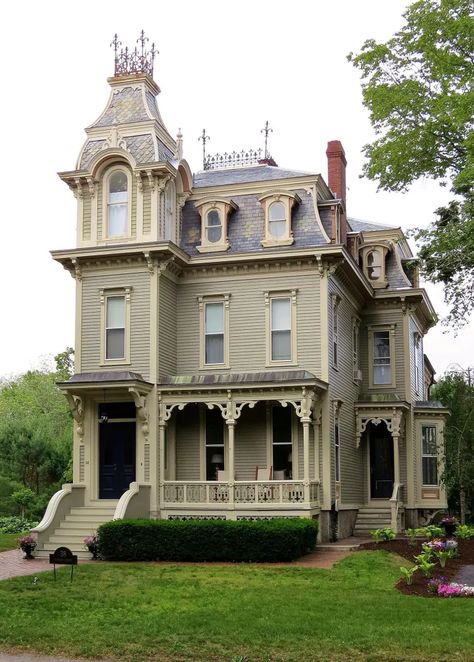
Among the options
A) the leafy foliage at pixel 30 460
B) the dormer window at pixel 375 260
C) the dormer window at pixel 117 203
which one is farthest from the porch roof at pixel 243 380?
the leafy foliage at pixel 30 460

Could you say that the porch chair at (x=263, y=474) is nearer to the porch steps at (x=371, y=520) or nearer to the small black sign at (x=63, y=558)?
the porch steps at (x=371, y=520)

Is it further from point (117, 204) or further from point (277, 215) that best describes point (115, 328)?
point (277, 215)

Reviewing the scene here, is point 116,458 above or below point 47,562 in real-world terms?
above

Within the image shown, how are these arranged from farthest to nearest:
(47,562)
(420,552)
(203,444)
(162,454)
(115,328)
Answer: (203,444), (115,328), (162,454), (420,552), (47,562)

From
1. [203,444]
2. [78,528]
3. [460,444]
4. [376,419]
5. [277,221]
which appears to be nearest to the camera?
[78,528]

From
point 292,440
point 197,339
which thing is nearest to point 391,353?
point 292,440

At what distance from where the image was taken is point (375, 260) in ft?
106

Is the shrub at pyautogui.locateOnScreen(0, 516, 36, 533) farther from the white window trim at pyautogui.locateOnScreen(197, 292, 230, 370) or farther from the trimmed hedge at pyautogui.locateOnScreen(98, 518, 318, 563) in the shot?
the trimmed hedge at pyautogui.locateOnScreen(98, 518, 318, 563)

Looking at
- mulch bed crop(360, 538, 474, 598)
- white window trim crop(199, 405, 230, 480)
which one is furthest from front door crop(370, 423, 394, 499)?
white window trim crop(199, 405, 230, 480)

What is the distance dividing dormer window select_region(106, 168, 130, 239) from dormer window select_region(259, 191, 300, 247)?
3.98m

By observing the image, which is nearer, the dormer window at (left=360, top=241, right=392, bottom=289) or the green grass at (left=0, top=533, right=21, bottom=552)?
the green grass at (left=0, top=533, right=21, bottom=552)

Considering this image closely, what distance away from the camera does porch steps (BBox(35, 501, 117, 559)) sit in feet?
76.2

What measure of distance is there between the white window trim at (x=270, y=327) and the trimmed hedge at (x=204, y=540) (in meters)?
5.37

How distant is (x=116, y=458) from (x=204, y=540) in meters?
5.03
